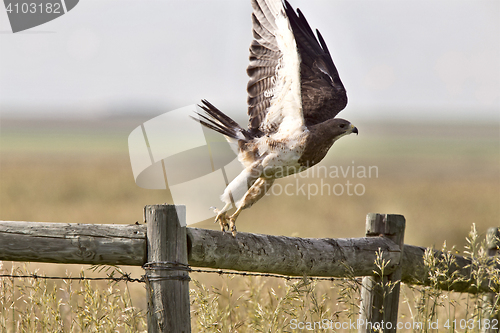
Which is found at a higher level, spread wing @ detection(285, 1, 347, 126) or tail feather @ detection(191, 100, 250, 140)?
spread wing @ detection(285, 1, 347, 126)

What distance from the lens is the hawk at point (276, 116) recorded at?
13.1ft

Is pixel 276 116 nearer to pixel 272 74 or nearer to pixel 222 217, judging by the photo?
pixel 272 74

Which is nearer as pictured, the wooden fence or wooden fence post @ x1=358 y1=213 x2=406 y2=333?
the wooden fence

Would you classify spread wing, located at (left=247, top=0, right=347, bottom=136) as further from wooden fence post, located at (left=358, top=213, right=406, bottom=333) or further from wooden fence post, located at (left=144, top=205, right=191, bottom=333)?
wooden fence post, located at (left=144, top=205, right=191, bottom=333)

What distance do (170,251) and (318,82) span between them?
3.09 metres

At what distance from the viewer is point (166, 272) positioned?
2367 millimetres

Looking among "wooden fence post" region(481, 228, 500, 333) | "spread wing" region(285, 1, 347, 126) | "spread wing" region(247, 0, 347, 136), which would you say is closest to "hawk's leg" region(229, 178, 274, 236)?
"spread wing" region(247, 0, 347, 136)

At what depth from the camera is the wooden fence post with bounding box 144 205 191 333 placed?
92.6 inches

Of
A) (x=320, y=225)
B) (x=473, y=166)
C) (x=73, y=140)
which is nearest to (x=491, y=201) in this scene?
(x=320, y=225)

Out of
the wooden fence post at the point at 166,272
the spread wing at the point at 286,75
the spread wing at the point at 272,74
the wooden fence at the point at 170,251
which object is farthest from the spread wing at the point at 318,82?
the wooden fence post at the point at 166,272

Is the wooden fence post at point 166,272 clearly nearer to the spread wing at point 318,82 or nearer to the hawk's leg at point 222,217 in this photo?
the hawk's leg at point 222,217

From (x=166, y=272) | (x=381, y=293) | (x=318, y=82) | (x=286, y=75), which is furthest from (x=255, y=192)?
(x=166, y=272)

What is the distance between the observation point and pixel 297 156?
4.11 meters

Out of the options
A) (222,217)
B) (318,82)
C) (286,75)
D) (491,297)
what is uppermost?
(318,82)
